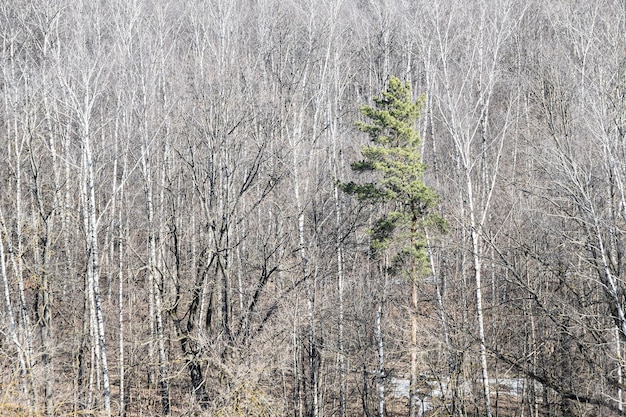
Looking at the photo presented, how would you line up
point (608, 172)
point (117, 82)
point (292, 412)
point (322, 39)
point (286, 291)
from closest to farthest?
point (608, 172) < point (286, 291) < point (292, 412) < point (117, 82) < point (322, 39)

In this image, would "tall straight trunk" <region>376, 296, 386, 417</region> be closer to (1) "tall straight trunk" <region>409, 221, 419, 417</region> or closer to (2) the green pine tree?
(1) "tall straight trunk" <region>409, 221, 419, 417</region>

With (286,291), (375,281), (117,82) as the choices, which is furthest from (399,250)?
(117,82)

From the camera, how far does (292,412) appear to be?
17234 mm

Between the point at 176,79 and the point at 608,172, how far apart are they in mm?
13717

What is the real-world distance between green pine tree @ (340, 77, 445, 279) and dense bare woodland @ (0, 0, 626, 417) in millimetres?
725

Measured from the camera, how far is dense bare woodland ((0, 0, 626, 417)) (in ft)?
39.3

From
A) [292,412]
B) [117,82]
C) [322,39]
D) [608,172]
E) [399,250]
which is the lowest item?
[292,412]

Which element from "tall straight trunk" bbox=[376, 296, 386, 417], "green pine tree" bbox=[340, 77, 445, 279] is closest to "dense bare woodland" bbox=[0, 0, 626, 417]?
"tall straight trunk" bbox=[376, 296, 386, 417]

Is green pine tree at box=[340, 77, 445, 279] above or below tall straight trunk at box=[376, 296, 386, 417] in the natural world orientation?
above

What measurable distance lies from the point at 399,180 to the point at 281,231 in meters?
5.23

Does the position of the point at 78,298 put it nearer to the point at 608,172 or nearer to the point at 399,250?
the point at 399,250

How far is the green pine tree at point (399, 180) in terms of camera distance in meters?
16.0

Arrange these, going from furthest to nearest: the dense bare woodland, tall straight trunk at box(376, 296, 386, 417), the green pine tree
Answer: tall straight trunk at box(376, 296, 386, 417) < the green pine tree < the dense bare woodland

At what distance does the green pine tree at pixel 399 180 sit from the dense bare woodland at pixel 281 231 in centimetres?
73
